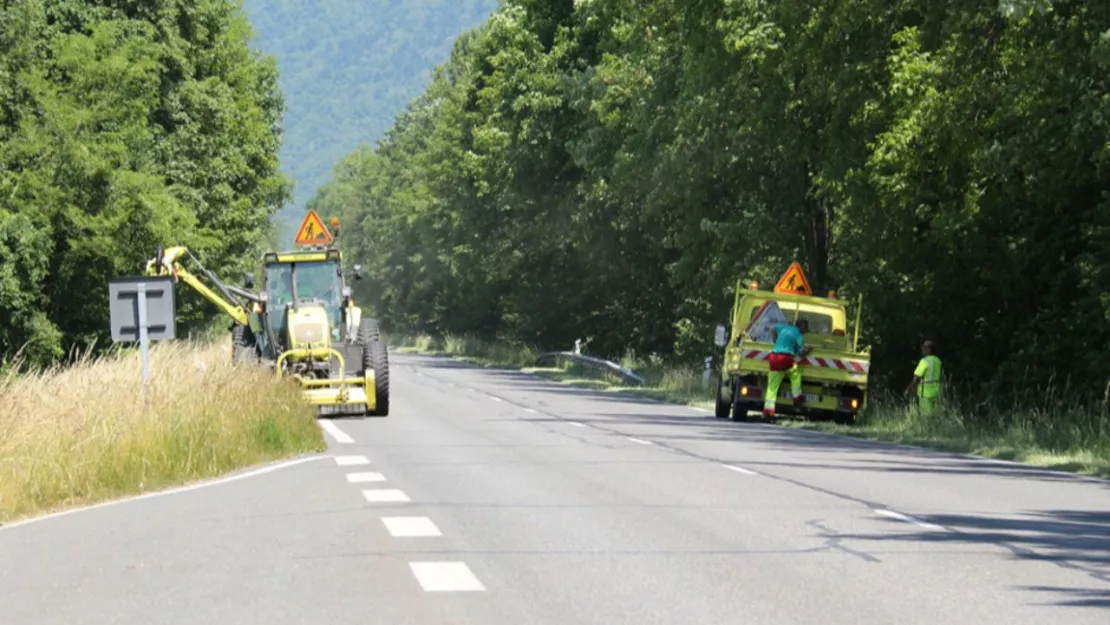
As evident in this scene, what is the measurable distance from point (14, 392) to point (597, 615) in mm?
10846

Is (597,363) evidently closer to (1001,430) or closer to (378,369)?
(378,369)

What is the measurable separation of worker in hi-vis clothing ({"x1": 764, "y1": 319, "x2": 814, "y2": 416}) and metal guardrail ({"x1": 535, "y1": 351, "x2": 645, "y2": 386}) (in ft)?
59.2

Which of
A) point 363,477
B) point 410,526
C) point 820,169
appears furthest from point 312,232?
point 410,526

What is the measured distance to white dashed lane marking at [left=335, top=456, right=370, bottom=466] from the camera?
1966cm

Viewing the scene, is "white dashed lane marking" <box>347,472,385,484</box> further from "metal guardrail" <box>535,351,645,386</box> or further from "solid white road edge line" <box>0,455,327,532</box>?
"metal guardrail" <box>535,351,645,386</box>

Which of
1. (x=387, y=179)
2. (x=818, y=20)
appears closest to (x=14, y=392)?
(x=818, y=20)

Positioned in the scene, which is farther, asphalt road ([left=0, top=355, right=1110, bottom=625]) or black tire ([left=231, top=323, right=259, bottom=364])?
black tire ([left=231, top=323, right=259, bottom=364])

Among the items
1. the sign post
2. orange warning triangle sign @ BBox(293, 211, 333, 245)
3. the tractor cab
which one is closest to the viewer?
the sign post

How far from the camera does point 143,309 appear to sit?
858 inches

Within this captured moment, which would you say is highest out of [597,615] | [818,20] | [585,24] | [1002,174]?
[585,24]

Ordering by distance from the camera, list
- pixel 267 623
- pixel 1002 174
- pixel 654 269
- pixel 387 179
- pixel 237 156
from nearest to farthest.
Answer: pixel 267 623 < pixel 1002 174 < pixel 654 269 < pixel 237 156 < pixel 387 179

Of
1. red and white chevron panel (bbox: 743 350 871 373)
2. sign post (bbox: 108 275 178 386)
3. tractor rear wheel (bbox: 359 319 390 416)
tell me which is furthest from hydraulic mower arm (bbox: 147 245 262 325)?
sign post (bbox: 108 275 178 386)

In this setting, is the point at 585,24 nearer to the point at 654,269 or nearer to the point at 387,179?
the point at 654,269

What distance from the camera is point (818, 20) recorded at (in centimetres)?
3123
